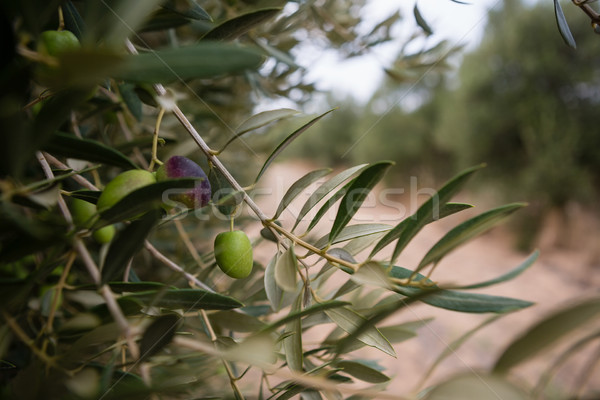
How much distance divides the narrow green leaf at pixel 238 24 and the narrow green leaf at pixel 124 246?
23 cm

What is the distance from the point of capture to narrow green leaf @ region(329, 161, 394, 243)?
12.8 inches

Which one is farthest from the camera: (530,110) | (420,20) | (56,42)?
(530,110)

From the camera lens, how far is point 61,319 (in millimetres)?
549

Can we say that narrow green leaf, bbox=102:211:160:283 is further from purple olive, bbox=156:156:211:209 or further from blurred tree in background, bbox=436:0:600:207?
blurred tree in background, bbox=436:0:600:207

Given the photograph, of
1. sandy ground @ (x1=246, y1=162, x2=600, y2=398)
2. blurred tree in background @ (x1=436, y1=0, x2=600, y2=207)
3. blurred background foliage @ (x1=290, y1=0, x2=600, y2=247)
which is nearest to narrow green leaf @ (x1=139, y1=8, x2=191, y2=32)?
sandy ground @ (x1=246, y1=162, x2=600, y2=398)

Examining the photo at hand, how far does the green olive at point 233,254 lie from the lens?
1.17 feet

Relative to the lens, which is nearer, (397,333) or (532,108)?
(397,333)

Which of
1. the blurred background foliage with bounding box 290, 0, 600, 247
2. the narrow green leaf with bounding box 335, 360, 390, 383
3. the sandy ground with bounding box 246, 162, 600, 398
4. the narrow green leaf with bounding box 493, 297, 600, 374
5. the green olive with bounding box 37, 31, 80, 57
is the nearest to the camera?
the narrow green leaf with bounding box 493, 297, 600, 374

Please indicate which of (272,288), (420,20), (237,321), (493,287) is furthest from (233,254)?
(493,287)

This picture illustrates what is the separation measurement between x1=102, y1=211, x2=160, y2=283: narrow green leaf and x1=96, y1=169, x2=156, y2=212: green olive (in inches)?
1.7

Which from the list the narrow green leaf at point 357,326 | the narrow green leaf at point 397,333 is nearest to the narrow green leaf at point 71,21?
the narrow green leaf at point 357,326

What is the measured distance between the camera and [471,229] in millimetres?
278

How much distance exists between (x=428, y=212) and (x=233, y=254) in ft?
0.63

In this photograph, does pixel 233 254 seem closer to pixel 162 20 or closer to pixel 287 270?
pixel 287 270
